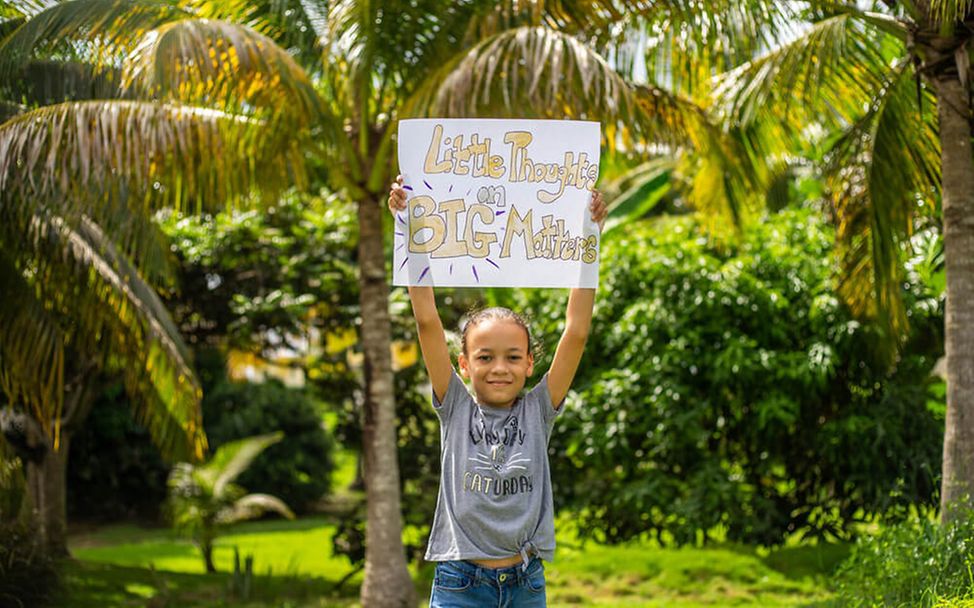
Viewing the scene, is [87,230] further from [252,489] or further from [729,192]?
[252,489]

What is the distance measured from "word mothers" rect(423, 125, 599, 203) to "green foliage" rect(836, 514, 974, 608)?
225 centimetres

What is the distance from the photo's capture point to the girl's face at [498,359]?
11.6ft

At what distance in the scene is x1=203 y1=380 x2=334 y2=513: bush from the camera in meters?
18.9

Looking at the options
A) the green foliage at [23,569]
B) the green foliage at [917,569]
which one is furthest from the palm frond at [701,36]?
the green foliage at [23,569]

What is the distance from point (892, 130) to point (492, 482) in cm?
535

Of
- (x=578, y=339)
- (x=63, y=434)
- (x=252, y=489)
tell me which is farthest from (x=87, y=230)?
(x=252, y=489)

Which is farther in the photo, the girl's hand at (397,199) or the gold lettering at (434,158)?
the gold lettering at (434,158)

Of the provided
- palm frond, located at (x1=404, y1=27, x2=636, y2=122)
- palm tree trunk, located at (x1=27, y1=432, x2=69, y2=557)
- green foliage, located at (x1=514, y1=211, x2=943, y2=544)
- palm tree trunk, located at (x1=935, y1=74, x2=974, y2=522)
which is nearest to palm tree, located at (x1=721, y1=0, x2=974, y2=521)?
palm tree trunk, located at (x1=935, y1=74, x2=974, y2=522)

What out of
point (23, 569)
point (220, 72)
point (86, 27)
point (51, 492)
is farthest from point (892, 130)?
point (51, 492)

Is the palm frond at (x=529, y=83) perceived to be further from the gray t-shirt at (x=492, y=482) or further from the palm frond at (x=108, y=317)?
the gray t-shirt at (x=492, y=482)

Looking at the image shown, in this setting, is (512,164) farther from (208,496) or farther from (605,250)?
(208,496)

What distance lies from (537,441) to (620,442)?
24.9ft

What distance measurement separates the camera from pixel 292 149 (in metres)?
7.92

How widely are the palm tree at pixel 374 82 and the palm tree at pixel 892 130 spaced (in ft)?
1.38
